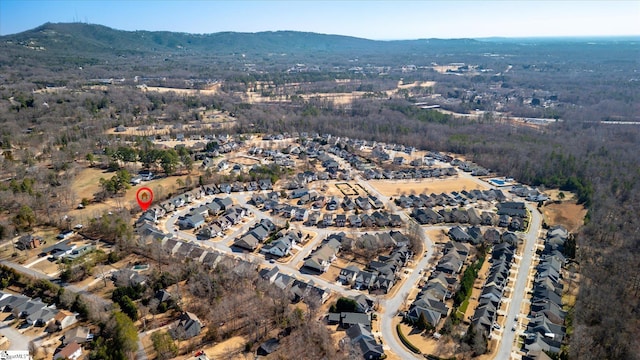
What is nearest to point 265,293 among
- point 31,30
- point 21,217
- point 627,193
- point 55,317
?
point 55,317

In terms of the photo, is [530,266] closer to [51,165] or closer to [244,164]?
[244,164]

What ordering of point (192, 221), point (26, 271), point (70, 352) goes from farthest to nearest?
point (192, 221)
point (26, 271)
point (70, 352)

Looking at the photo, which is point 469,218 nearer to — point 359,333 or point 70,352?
point 359,333

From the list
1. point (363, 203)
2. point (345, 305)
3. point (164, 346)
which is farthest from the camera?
point (363, 203)

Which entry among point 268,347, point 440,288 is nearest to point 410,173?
point 440,288

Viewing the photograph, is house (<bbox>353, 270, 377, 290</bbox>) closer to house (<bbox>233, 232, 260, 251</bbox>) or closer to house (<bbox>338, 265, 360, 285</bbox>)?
house (<bbox>338, 265, 360, 285</bbox>)
